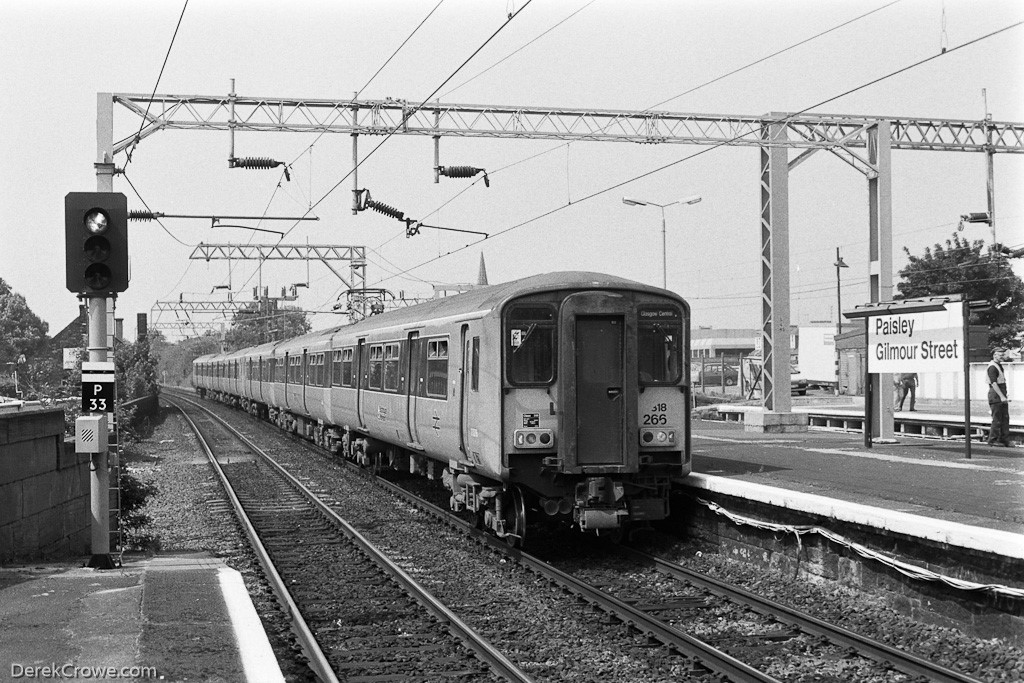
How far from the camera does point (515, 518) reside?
37.7 ft

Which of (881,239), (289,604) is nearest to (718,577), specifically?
(289,604)

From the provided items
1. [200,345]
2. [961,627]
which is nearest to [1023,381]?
[961,627]

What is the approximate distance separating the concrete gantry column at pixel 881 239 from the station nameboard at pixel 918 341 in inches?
75.6

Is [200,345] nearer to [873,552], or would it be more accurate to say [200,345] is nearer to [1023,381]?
[1023,381]

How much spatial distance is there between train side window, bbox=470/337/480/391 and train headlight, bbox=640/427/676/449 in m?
1.86

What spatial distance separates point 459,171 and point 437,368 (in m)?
5.43

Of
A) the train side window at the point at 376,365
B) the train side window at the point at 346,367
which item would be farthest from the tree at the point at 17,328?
the train side window at the point at 376,365

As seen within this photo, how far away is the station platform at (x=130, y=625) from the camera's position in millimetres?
6301

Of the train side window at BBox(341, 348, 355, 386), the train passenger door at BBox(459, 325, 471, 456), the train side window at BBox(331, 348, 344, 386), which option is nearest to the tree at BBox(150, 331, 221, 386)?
the train side window at BBox(331, 348, 344, 386)

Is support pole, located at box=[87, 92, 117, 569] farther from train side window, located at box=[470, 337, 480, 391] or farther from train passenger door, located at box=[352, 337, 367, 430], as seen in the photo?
train passenger door, located at box=[352, 337, 367, 430]

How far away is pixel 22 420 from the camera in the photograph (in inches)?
414

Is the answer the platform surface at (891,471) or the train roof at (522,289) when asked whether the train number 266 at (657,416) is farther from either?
the platform surface at (891,471)

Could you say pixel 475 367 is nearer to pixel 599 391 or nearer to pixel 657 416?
pixel 599 391

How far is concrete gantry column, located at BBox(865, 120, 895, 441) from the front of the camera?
1830 cm
